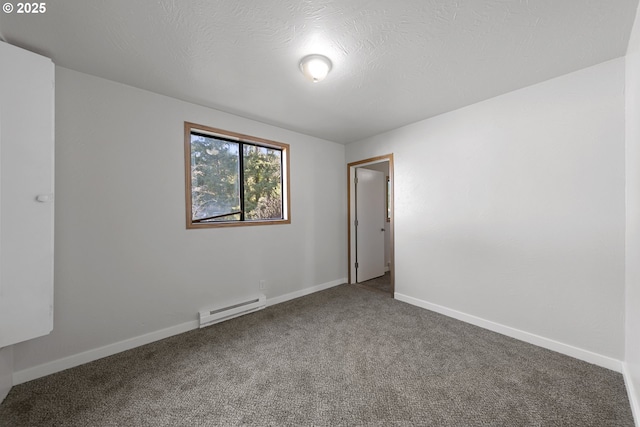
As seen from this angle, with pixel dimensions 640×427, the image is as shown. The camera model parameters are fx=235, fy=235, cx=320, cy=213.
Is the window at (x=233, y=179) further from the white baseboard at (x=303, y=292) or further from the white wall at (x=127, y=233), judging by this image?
the white baseboard at (x=303, y=292)

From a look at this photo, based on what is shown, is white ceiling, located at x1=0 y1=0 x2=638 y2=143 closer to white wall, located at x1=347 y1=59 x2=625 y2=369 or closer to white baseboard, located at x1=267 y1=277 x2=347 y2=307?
white wall, located at x1=347 y1=59 x2=625 y2=369

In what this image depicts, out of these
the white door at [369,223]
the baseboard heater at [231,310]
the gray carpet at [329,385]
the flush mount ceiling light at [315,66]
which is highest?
the flush mount ceiling light at [315,66]

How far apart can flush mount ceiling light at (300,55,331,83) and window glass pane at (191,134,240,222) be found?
1484mm

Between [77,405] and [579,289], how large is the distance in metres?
3.85

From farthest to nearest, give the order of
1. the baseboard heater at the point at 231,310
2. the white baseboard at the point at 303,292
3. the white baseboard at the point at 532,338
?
1. the white baseboard at the point at 303,292
2. the baseboard heater at the point at 231,310
3. the white baseboard at the point at 532,338

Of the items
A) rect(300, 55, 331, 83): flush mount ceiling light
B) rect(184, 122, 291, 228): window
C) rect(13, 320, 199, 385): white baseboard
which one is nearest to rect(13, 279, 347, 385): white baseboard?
rect(13, 320, 199, 385): white baseboard

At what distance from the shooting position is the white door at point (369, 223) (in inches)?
164

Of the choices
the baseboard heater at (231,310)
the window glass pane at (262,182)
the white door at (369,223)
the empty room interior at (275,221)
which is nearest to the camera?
the empty room interior at (275,221)

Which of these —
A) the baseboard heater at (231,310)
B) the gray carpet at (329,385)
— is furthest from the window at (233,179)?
the gray carpet at (329,385)

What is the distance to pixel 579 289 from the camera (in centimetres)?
198

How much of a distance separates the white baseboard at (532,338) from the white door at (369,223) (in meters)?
1.29

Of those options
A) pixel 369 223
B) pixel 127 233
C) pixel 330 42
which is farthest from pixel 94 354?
pixel 369 223

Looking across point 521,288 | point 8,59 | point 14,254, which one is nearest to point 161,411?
point 14,254

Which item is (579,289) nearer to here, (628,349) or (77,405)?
(628,349)
